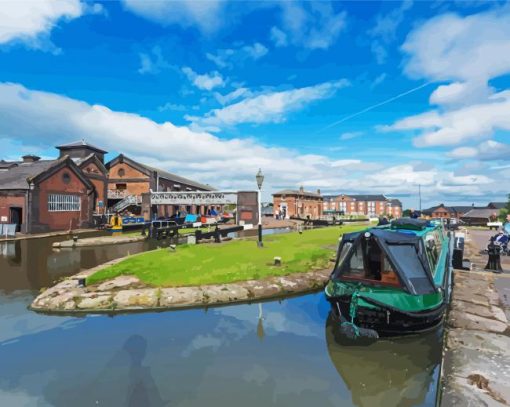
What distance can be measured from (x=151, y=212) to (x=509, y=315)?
46.2 meters

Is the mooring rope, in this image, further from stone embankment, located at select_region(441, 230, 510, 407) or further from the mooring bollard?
the mooring bollard

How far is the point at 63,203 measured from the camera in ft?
125

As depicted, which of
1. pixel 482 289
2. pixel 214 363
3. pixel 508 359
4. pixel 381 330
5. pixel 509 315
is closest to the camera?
pixel 508 359

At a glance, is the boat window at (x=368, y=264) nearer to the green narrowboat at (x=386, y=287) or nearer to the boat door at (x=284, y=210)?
the green narrowboat at (x=386, y=287)

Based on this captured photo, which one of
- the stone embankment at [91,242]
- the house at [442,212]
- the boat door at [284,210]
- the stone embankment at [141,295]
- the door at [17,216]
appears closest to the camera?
the stone embankment at [141,295]

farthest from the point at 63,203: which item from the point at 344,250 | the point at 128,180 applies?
the point at 344,250

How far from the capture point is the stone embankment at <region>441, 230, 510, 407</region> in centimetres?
505

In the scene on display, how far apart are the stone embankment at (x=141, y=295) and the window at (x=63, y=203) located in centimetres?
2887

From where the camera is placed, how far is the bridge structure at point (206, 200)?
47.2 meters

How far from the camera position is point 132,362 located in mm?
7039

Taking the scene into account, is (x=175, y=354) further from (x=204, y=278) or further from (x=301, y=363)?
(x=204, y=278)

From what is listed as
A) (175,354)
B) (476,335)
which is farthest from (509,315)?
(175,354)

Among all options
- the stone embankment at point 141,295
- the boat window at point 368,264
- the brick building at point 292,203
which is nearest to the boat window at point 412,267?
the boat window at point 368,264

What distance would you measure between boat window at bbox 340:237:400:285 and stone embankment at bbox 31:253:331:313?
3.60m
